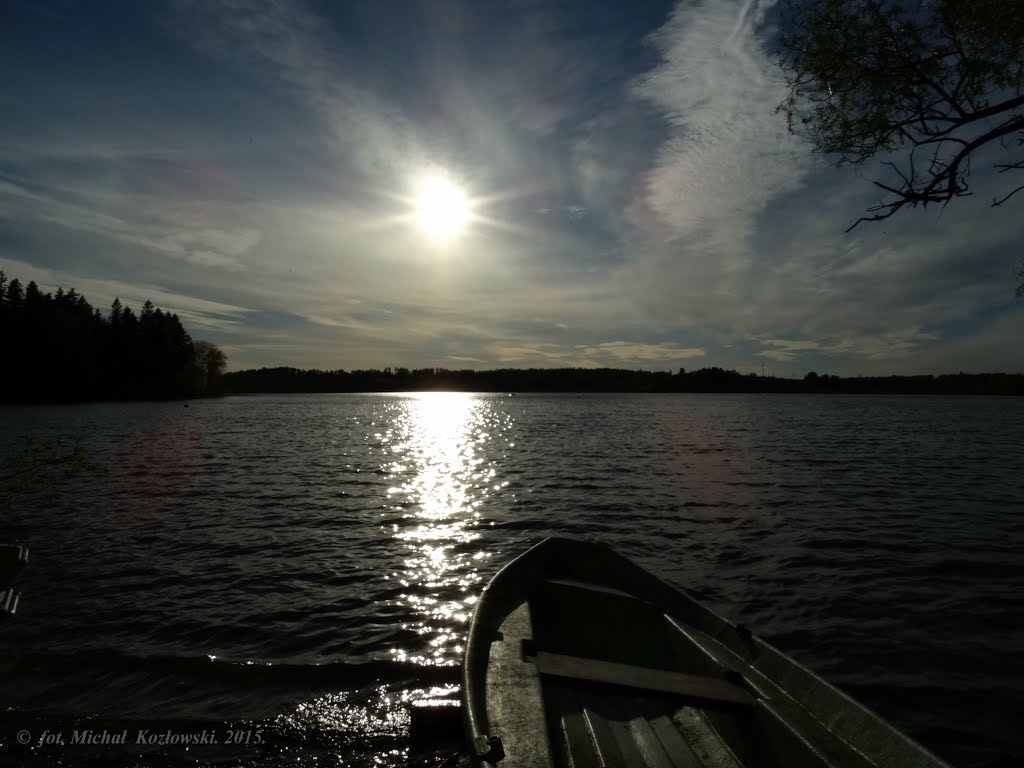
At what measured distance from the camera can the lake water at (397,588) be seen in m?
7.23

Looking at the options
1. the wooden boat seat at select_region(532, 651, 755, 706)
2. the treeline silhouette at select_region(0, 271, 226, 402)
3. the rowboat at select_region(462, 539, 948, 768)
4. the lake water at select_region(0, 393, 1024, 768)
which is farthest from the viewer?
the treeline silhouette at select_region(0, 271, 226, 402)

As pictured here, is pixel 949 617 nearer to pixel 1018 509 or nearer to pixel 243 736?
pixel 243 736

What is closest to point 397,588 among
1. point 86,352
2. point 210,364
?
point 86,352

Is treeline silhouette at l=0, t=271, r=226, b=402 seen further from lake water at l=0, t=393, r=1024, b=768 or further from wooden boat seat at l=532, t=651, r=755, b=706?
wooden boat seat at l=532, t=651, r=755, b=706

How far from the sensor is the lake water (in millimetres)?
7230

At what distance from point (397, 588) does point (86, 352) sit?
12710cm

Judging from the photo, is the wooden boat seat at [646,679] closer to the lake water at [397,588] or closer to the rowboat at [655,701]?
the rowboat at [655,701]

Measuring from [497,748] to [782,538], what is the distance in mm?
14458

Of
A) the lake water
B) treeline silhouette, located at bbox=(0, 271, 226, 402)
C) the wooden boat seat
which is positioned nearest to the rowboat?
the wooden boat seat

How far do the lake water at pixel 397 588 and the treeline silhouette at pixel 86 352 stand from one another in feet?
314

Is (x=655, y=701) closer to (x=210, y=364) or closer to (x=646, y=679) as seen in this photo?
(x=646, y=679)

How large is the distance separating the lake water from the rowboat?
5.80ft

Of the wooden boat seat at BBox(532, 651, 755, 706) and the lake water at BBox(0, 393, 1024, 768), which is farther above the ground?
the wooden boat seat at BBox(532, 651, 755, 706)

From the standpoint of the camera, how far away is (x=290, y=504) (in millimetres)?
21188
